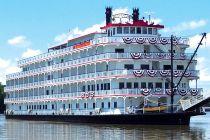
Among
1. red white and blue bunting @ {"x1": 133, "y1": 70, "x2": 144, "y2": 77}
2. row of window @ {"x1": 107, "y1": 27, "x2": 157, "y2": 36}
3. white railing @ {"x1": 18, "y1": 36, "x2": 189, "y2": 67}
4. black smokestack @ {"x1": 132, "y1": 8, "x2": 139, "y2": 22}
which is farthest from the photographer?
Answer: black smokestack @ {"x1": 132, "y1": 8, "x2": 139, "y2": 22}

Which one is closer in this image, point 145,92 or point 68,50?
point 145,92

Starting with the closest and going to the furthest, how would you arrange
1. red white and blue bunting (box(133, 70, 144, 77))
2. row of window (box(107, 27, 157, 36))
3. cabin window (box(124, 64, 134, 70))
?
red white and blue bunting (box(133, 70, 144, 77)), cabin window (box(124, 64, 134, 70)), row of window (box(107, 27, 157, 36))

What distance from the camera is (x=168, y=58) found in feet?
182

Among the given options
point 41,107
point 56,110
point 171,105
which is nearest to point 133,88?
point 171,105

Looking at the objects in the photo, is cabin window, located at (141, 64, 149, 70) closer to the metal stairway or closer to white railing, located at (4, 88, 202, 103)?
white railing, located at (4, 88, 202, 103)

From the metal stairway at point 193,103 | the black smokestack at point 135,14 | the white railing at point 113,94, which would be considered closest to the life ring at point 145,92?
the white railing at point 113,94

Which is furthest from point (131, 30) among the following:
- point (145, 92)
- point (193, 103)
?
point (193, 103)

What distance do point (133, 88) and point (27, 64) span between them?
27132mm

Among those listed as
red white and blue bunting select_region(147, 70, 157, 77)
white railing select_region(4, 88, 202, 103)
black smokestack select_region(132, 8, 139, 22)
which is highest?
black smokestack select_region(132, 8, 139, 22)

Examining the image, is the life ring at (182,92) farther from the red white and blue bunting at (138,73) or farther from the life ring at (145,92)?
the red white and blue bunting at (138,73)

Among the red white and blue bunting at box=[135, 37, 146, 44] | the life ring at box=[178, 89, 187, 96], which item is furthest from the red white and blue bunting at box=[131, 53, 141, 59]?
the life ring at box=[178, 89, 187, 96]

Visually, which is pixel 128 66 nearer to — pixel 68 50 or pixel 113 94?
pixel 113 94

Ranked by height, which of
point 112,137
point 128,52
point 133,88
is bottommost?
point 112,137

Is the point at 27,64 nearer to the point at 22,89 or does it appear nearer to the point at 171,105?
the point at 22,89
